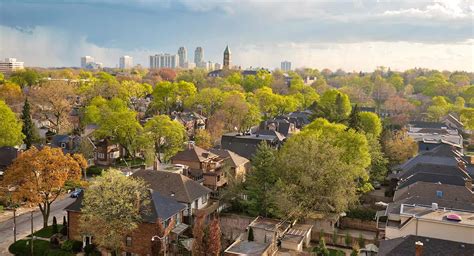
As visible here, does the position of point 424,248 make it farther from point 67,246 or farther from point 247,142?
point 247,142

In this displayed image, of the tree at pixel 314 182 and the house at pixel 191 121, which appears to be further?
the house at pixel 191 121

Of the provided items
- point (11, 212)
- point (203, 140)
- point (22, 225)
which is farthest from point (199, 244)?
point (203, 140)

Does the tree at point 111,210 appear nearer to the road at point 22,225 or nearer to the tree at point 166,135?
the road at point 22,225

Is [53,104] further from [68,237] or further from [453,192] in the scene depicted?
[453,192]

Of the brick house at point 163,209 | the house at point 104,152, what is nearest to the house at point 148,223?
the brick house at point 163,209

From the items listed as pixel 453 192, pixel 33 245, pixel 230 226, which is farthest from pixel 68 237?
pixel 453 192

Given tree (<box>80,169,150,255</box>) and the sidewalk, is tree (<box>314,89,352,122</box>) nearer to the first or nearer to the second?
the sidewalk
